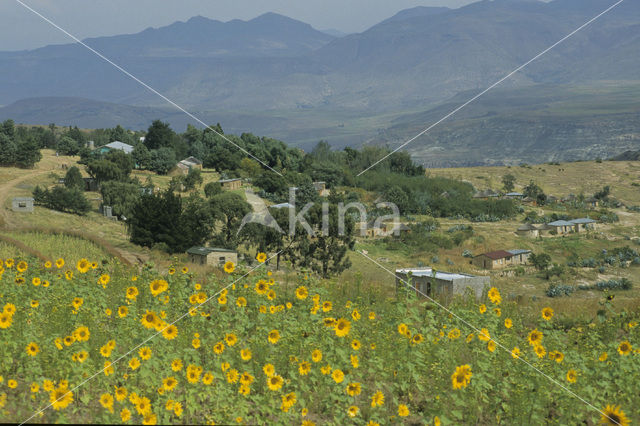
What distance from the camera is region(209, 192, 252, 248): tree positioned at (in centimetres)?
3578

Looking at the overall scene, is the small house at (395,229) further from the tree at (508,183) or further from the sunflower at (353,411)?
the sunflower at (353,411)

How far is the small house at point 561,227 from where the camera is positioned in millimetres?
68125

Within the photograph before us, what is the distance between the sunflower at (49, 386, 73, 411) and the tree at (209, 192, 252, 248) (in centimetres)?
2979

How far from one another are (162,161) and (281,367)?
81.4 metres

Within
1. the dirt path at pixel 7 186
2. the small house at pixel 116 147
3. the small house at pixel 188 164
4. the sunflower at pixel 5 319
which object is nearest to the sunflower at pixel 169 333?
the sunflower at pixel 5 319

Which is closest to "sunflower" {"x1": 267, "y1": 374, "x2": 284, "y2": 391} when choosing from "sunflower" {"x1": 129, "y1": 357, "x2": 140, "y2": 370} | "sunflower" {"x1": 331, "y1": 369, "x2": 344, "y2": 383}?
"sunflower" {"x1": 331, "y1": 369, "x2": 344, "y2": 383}

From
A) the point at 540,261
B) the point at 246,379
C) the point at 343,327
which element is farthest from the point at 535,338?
the point at 540,261

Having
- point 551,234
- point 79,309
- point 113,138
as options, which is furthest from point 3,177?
point 79,309

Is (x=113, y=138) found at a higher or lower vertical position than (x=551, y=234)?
higher

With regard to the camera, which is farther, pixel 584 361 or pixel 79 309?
pixel 79 309

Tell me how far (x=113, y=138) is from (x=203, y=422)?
108473 mm

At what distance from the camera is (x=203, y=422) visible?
5.75 m

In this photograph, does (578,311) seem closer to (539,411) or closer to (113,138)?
(539,411)

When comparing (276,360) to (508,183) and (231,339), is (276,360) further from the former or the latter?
(508,183)
